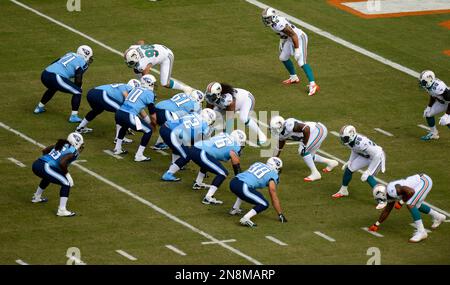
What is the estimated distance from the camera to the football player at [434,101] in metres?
27.0

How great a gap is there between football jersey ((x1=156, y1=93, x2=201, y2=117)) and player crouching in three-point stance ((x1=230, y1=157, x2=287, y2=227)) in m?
2.98

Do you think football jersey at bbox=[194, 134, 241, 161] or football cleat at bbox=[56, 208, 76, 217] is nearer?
football cleat at bbox=[56, 208, 76, 217]

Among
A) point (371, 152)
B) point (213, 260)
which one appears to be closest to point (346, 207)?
point (371, 152)

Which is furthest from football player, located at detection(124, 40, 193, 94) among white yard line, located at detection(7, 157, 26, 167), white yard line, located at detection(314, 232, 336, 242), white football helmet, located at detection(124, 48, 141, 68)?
white yard line, located at detection(314, 232, 336, 242)

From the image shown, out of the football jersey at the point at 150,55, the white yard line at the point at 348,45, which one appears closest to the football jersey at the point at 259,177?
the football jersey at the point at 150,55

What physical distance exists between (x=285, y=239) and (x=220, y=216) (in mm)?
1503

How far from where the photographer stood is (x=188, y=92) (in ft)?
92.6

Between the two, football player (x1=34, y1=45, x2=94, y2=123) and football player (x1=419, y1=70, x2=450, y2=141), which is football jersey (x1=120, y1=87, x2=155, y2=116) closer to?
football player (x1=34, y1=45, x2=94, y2=123)

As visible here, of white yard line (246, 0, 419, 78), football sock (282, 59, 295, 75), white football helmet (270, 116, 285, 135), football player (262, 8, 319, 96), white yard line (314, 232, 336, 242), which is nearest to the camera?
white yard line (314, 232, 336, 242)

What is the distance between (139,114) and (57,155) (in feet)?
10.3

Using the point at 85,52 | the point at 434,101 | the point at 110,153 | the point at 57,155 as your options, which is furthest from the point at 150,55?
the point at 434,101

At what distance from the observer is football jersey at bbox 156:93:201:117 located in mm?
26188

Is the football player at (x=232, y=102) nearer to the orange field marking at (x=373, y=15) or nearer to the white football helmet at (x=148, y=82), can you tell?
the white football helmet at (x=148, y=82)

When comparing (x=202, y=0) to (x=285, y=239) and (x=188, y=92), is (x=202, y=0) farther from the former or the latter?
(x=285, y=239)
